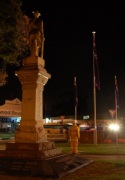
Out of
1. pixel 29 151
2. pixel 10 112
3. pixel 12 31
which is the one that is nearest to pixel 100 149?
pixel 12 31

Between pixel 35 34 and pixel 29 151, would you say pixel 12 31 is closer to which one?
pixel 35 34

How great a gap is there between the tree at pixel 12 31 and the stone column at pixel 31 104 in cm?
555

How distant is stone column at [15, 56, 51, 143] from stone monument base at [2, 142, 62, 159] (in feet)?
1.17

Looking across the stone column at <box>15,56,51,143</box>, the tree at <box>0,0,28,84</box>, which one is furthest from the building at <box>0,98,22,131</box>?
the stone column at <box>15,56,51,143</box>

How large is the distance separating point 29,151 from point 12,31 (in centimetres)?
941

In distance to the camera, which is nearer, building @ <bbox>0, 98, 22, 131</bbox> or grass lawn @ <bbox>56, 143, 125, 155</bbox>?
grass lawn @ <bbox>56, 143, 125, 155</bbox>

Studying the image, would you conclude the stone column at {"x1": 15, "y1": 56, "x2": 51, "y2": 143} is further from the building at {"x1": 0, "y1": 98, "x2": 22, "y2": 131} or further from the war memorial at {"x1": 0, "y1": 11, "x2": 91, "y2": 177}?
the building at {"x1": 0, "y1": 98, "x2": 22, "y2": 131}

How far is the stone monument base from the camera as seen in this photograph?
1233cm

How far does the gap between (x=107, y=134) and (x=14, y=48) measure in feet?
52.4

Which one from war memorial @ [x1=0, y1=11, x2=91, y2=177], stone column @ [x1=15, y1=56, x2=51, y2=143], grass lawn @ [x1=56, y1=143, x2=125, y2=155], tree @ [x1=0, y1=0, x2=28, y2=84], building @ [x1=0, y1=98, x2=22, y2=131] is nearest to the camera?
war memorial @ [x1=0, y1=11, x2=91, y2=177]

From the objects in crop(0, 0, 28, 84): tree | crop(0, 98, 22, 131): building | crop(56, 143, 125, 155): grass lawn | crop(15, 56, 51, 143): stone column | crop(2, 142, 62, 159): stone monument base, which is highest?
crop(0, 0, 28, 84): tree

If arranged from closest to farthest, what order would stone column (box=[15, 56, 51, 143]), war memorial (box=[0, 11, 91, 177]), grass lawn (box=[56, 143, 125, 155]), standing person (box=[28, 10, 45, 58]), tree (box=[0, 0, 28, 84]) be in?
war memorial (box=[0, 11, 91, 177])
stone column (box=[15, 56, 51, 143])
standing person (box=[28, 10, 45, 58])
tree (box=[0, 0, 28, 84])
grass lawn (box=[56, 143, 125, 155])

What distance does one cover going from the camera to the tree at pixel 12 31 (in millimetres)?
18547

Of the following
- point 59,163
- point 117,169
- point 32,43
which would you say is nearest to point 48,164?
point 59,163
